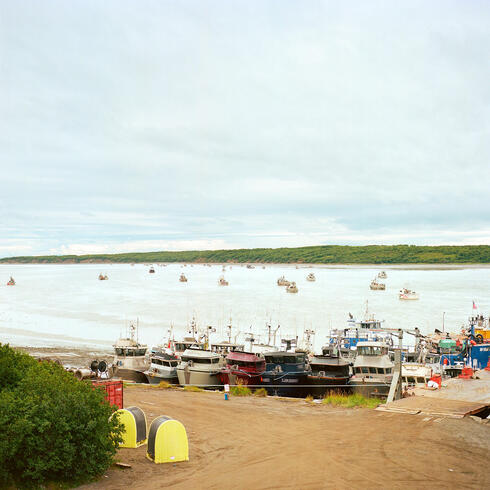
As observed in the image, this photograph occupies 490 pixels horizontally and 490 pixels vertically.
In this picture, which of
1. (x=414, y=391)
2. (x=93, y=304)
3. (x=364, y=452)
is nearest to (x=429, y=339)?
(x=414, y=391)

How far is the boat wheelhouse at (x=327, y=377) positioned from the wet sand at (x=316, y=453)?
26.5 feet

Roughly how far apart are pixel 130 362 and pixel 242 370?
28.5ft

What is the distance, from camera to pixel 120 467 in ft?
38.4

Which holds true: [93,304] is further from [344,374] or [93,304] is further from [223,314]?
[344,374]

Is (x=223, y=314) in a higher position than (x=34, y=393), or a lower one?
lower

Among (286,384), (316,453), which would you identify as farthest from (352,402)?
(286,384)

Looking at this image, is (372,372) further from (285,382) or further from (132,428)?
(132,428)

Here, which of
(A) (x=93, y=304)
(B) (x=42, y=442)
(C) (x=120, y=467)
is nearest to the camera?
(B) (x=42, y=442)

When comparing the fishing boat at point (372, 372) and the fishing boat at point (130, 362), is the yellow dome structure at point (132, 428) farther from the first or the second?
the fishing boat at point (130, 362)

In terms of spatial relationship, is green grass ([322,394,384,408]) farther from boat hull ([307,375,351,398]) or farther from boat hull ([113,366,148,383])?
boat hull ([113,366,148,383])

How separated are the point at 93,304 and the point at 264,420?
223 feet

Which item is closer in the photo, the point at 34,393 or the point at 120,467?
the point at 34,393

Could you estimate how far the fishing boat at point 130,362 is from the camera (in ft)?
105

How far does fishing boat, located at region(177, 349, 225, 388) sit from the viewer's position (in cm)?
2839
